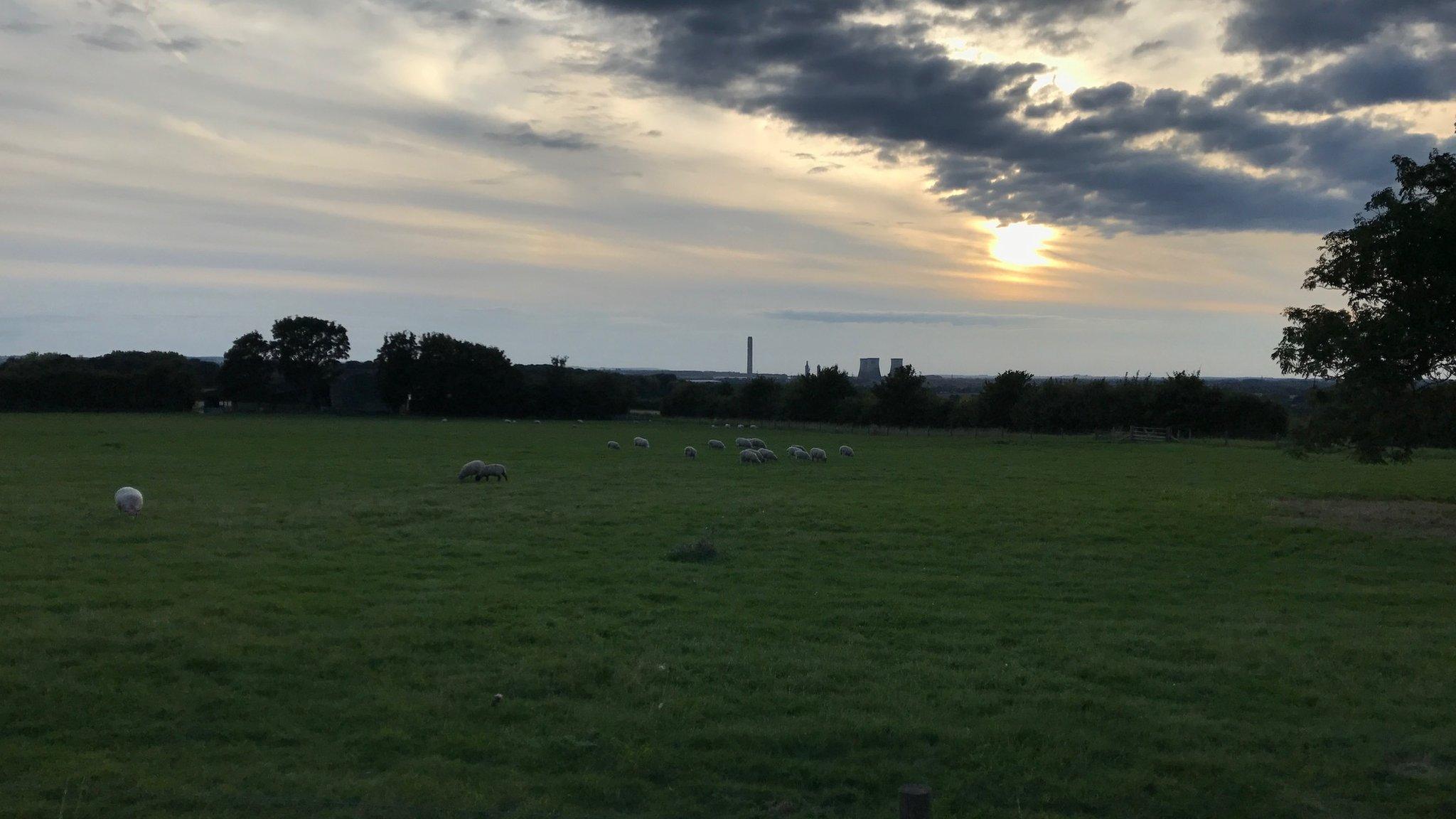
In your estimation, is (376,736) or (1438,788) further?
(376,736)

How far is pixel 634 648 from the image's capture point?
1082 cm

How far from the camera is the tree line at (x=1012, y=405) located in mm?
79875

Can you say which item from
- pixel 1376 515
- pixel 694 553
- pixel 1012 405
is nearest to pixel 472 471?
pixel 694 553

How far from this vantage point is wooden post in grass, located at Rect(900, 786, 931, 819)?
481cm

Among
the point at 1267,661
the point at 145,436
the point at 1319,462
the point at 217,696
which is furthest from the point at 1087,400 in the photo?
the point at 217,696

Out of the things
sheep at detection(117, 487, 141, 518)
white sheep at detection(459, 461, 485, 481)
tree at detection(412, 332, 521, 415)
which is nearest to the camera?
sheep at detection(117, 487, 141, 518)

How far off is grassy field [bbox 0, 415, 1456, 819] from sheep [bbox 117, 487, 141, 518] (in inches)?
26.2

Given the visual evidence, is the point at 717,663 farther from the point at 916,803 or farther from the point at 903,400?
the point at 903,400

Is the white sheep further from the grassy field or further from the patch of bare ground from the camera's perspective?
Result: the patch of bare ground

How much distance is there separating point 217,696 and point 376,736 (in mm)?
2005

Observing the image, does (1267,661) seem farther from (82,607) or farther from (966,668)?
(82,607)

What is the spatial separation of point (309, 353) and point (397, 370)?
13.7m

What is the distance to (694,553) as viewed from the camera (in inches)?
658

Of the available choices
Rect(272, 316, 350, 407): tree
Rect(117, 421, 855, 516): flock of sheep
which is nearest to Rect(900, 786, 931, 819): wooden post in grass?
Rect(117, 421, 855, 516): flock of sheep
